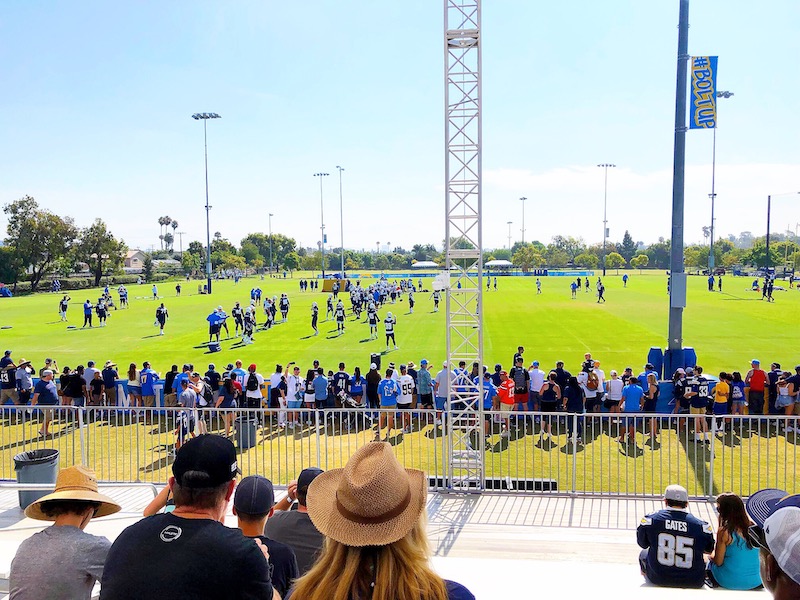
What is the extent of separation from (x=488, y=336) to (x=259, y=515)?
76.9 feet

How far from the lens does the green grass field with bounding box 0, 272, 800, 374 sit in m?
22.2

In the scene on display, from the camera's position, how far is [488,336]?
2645 centimetres

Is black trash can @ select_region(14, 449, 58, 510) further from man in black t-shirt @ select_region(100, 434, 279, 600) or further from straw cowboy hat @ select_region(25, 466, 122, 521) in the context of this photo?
man in black t-shirt @ select_region(100, 434, 279, 600)

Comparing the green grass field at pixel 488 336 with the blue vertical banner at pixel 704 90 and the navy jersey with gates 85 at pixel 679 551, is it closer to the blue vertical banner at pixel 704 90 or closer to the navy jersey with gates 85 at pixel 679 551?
the blue vertical banner at pixel 704 90

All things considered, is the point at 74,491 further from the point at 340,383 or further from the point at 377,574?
the point at 340,383

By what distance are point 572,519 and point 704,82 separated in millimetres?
12038

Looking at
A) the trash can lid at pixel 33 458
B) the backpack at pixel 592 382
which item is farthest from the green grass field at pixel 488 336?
the trash can lid at pixel 33 458

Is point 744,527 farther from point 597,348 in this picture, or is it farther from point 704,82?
point 597,348

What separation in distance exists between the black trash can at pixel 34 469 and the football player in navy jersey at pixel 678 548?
7.53 metres

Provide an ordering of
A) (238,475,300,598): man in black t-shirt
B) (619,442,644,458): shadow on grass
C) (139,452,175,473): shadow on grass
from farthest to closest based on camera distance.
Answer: (619,442,644,458): shadow on grass < (139,452,175,473): shadow on grass < (238,475,300,598): man in black t-shirt

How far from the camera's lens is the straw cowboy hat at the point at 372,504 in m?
1.91

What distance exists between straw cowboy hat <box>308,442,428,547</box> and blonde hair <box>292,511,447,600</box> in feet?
0.15

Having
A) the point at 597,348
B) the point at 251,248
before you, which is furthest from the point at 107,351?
the point at 251,248

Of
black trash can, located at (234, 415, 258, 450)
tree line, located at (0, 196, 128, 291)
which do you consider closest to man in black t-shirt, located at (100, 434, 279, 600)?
black trash can, located at (234, 415, 258, 450)
